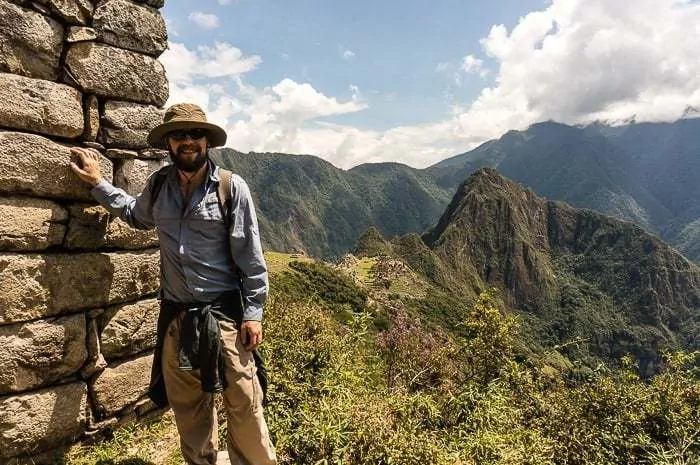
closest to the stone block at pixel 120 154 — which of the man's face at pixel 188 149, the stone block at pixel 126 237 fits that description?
the stone block at pixel 126 237

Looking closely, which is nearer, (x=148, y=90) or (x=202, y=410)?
(x=202, y=410)

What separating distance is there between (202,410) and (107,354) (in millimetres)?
1288

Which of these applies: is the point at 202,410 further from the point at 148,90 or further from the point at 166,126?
the point at 148,90

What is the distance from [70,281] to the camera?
426 centimetres

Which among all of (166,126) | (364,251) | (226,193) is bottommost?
(364,251)

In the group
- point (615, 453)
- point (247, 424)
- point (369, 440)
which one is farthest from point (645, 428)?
point (247, 424)

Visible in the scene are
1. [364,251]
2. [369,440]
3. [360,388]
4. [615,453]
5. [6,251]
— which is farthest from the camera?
[364,251]

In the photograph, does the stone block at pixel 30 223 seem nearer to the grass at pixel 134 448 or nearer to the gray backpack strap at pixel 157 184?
the gray backpack strap at pixel 157 184

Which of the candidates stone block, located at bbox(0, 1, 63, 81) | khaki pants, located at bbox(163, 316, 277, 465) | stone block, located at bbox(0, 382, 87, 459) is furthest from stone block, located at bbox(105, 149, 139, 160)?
stone block, located at bbox(0, 382, 87, 459)

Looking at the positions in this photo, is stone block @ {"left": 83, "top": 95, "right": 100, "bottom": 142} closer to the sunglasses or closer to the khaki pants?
the sunglasses

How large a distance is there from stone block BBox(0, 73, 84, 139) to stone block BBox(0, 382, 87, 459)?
2365 millimetres

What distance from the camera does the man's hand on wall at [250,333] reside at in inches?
146

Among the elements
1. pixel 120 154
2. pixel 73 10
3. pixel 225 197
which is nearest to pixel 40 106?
pixel 120 154

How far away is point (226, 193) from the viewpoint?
12.1ft
